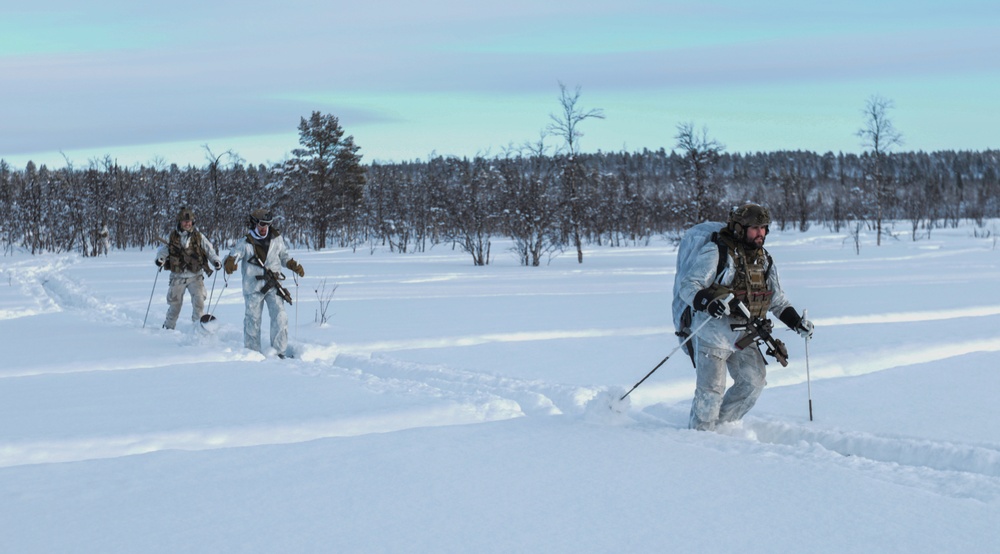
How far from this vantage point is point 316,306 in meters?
13.5

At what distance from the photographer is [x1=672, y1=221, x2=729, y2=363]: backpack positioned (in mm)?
5082

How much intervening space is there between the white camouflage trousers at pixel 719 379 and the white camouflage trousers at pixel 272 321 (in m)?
5.21

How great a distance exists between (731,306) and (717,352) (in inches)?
14.8

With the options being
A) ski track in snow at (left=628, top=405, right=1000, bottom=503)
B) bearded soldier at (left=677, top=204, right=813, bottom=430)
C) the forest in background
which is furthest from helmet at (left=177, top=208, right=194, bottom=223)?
the forest in background

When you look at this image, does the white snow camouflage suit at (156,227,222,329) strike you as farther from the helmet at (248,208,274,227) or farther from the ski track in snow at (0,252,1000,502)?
the ski track in snow at (0,252,1000,502)

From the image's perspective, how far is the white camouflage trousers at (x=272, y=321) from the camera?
9086 millimetres

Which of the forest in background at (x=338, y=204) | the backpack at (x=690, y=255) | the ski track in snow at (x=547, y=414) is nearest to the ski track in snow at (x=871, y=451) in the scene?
the ski track in snow at (x=547, y=414)

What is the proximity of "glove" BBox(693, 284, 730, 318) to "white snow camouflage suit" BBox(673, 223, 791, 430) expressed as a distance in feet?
0.22

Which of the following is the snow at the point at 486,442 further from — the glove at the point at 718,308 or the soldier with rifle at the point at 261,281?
the glove at the point at 718,308

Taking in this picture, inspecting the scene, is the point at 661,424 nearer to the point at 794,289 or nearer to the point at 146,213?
the point at 794,289

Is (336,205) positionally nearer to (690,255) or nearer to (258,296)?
(258,296)

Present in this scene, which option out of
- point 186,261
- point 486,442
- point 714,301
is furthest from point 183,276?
point 714,301

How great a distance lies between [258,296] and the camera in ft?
30.2

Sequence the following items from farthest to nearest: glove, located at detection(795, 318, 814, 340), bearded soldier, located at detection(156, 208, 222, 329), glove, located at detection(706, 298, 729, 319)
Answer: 1. bearded soldier, located at detection(156, 208, 222, 329)
2. glove, located at detection(795, 318, 814, 340)
3. glove, located at detection(706, 298, 729, 319)
